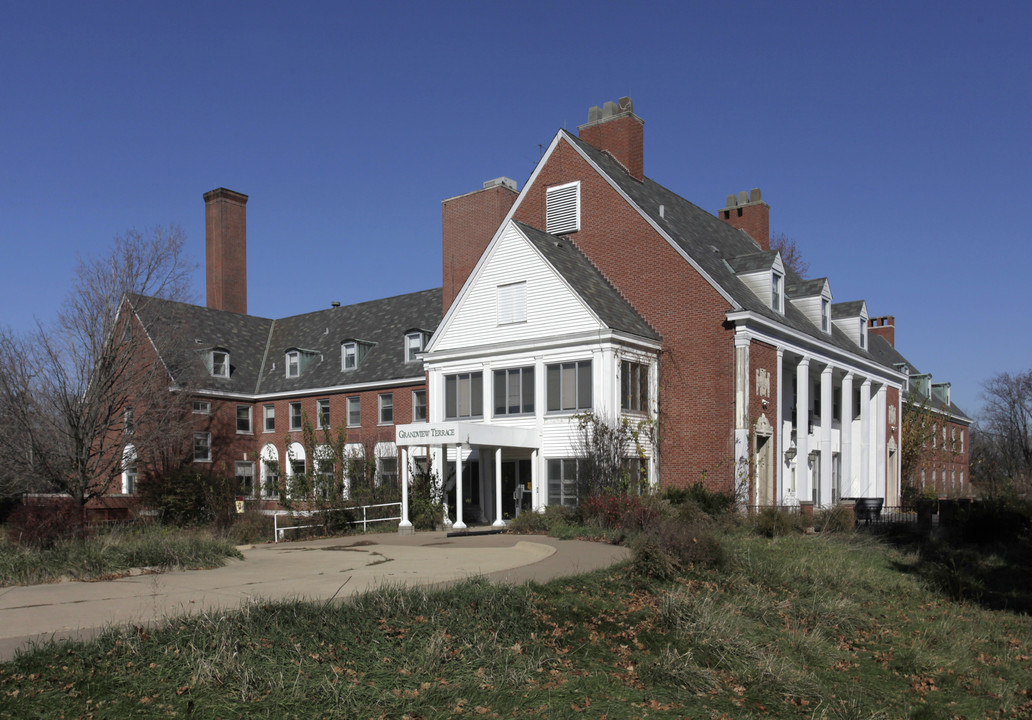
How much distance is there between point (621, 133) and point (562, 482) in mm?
14494

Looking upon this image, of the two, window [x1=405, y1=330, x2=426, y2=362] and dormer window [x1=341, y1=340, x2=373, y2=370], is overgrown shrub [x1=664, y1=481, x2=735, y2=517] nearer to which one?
window [x1=405, y1=330, x2=426, y2=362]

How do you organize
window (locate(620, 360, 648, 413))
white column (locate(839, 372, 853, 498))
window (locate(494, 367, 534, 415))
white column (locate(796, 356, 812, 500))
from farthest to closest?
white column (locate(839, 372, 853, 498)) < white column (locate(796, 356, 812, 500)) < window (locate(494, 367, 534, 415)) < window (locate(620, 360, 648, 413))

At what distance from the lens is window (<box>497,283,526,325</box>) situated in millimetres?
29422

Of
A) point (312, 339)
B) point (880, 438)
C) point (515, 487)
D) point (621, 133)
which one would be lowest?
point (515, 487)

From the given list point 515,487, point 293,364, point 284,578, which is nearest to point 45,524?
point 284,578

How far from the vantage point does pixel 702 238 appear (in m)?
34.3

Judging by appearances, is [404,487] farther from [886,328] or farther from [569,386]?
[886,328]

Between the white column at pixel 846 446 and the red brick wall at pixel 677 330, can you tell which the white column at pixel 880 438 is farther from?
the red brick wall at pixel 677 330

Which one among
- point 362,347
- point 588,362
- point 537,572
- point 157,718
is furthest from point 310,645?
point 362,347

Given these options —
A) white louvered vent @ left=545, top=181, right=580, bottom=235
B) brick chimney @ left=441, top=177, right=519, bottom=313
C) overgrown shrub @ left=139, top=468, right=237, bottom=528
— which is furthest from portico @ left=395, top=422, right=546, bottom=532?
brick chimney @ left=441, top=177, right=519, bottom=313

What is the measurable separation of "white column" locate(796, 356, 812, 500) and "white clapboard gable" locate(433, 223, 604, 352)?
30.3 feet

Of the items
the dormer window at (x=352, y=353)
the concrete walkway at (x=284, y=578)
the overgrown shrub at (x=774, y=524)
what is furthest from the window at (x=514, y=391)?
the dormer window at (x=352, y=353)

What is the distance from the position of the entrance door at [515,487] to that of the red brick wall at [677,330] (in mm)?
4498

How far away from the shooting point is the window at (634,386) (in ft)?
91.9
